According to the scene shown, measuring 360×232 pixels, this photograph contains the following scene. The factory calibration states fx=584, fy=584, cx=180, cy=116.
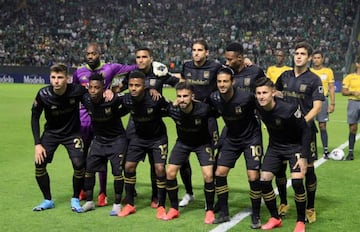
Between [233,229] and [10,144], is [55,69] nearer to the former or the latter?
[233,229]

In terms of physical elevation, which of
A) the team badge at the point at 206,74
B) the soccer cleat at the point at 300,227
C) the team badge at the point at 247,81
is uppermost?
the team badge at the point at 206,74

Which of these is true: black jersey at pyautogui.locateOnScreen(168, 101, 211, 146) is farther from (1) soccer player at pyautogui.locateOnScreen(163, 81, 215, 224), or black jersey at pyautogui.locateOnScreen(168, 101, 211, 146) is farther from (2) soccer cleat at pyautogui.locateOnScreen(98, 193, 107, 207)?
(2) soccer cleat at pyautogui.locateOnScreen(98, 193, 107, 207)

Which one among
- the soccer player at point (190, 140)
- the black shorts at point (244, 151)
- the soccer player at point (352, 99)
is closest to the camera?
the black shorts at point (244, 151)

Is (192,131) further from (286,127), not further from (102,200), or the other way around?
(102,200)

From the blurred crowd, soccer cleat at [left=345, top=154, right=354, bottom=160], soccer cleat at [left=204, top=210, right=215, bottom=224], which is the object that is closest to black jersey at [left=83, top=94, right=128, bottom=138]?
soccer cleat at [left=204, top=210, right=215, bottom=224]

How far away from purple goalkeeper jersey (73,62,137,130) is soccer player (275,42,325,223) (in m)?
2.47

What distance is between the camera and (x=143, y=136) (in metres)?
8.27

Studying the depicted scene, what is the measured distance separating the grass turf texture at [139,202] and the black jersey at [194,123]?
3.35 ft

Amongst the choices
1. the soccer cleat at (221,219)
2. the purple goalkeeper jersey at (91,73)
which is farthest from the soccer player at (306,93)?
the purple goalkeeper jersey at (91,73)

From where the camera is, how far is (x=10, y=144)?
1442cm

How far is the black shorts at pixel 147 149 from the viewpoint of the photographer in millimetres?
8133

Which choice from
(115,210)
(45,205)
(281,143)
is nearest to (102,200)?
(115,210)

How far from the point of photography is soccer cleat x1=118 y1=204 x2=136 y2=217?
7.85 m

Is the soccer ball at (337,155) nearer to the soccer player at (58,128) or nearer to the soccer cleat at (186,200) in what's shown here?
the soccer cleat at (186,200)
